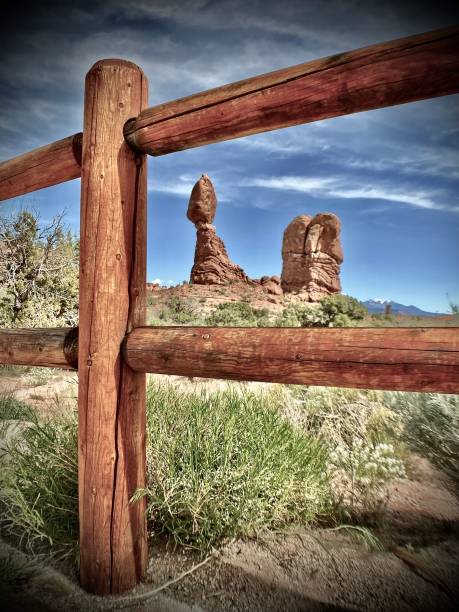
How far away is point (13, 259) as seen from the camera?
7.19m

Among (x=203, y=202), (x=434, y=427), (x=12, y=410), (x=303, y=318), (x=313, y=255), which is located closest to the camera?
(x=434, y=427)

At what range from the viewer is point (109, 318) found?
5.31 feet

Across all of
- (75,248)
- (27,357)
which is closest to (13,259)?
(75,248)

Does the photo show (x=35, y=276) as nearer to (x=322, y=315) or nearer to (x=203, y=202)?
(x=322, y=315)

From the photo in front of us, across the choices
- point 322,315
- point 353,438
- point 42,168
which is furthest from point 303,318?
point 42,168

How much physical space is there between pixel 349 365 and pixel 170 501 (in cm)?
123

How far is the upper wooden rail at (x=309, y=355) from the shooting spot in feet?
3.75

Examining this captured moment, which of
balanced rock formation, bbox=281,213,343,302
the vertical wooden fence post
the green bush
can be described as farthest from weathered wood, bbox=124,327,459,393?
balanced rock formation, bbox=281,213,343,302

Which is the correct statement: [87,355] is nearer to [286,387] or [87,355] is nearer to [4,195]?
[4,195]

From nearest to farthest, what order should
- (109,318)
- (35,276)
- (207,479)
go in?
(109,318) < (207,479) < (35,276)

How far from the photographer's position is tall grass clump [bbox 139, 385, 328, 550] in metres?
1.93

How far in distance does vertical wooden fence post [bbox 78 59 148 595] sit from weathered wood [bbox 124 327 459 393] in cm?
18

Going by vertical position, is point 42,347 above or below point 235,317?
below

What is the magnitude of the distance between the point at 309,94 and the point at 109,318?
101 centimetres
